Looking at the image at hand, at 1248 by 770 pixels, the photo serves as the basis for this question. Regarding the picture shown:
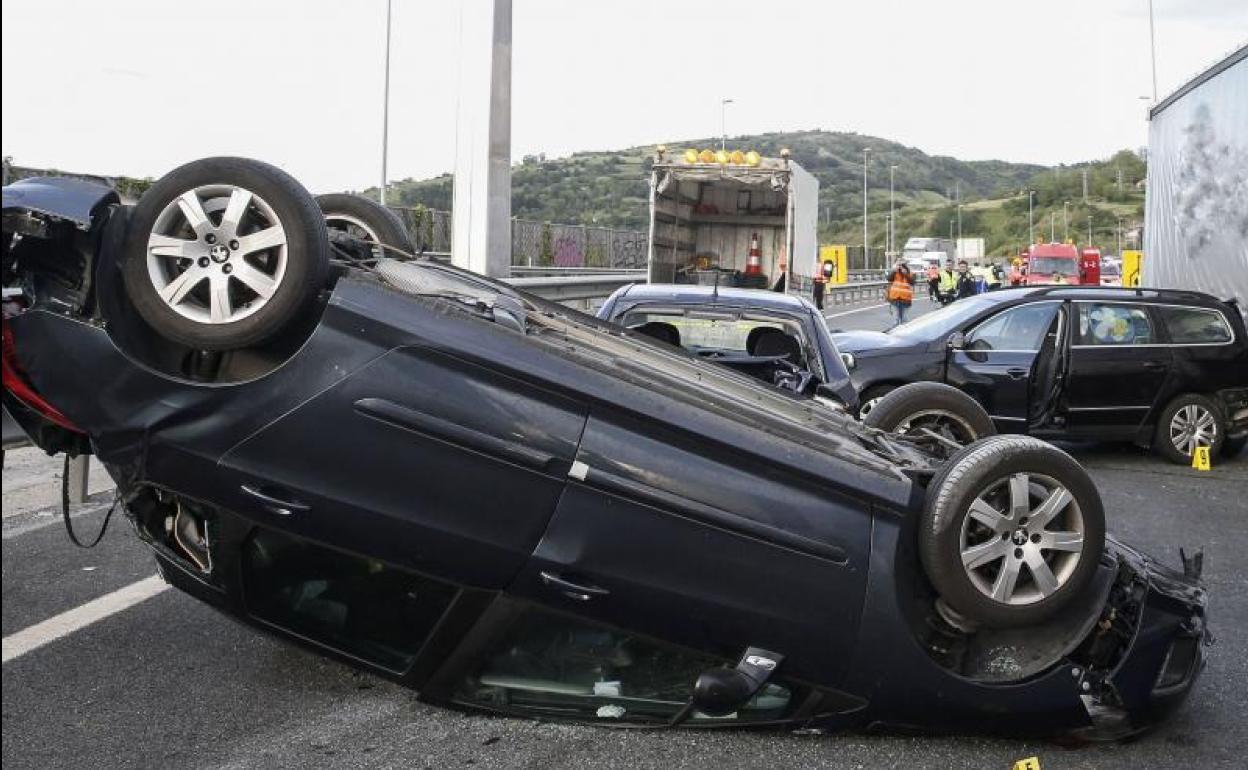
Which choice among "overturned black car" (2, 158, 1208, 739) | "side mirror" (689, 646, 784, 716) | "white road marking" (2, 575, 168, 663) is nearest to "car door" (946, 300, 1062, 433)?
"overturned black car" (2, 158, 1208, 739)

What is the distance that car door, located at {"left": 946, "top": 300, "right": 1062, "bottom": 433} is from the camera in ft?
36.3

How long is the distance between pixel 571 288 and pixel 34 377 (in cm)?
1496

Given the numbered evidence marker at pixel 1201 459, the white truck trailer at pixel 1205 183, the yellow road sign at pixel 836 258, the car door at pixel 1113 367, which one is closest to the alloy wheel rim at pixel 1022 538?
the car door at pixel 1113 367

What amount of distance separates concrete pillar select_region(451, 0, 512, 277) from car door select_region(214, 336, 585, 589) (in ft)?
27.1

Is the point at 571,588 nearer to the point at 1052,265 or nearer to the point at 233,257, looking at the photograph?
the point at 233,257

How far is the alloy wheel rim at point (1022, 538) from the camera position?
3.99m

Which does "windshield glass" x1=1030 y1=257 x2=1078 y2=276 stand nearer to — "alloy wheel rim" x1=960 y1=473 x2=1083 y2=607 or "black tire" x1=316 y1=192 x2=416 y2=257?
"black tire" x1=316 y1=192 x2=416 y2=257

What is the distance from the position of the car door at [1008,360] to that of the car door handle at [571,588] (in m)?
7.86

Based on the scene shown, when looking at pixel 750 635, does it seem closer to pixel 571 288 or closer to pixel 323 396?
pixel 323 396

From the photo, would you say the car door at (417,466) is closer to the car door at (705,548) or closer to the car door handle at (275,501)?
the car door handle at (275,501)

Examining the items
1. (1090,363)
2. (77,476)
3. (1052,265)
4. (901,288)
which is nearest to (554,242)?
(901,288)

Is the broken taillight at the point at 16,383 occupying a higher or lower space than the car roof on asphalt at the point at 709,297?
lower

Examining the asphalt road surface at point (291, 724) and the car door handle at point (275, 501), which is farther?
the asphalt road surface at point (291, 724)

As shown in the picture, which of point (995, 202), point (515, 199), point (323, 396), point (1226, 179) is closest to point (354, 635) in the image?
point (323, 396)
